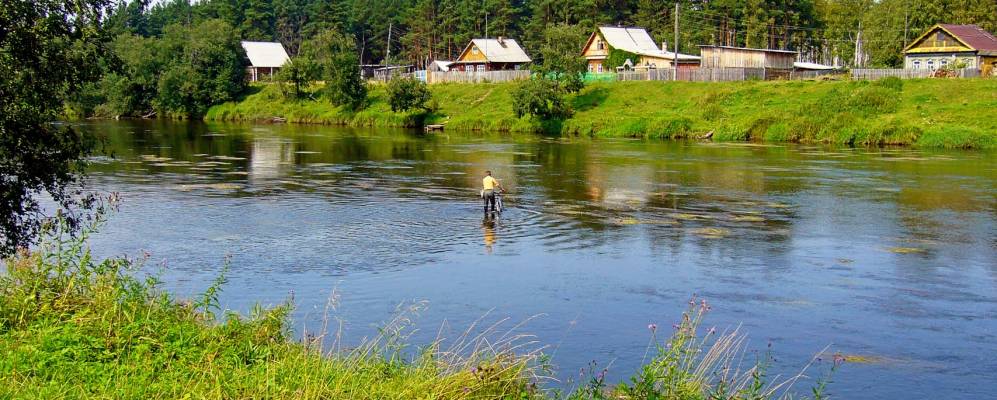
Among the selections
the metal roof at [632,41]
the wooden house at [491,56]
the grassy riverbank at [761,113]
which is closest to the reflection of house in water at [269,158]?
the grassy riverbank at [761,113]

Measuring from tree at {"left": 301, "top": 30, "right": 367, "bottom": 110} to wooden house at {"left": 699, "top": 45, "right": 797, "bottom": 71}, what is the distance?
36.5m

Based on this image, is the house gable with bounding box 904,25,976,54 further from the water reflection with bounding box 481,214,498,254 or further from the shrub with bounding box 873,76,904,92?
the water reflection with bounding box 481,214,498,254

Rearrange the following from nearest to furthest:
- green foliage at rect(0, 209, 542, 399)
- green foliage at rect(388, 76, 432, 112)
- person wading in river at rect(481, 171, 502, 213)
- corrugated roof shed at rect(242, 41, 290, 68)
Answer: green foliage at rect(0, 209, 542, 399) → person wading in river at rect(481, 171, 502, 213) → green foliage at rect(388, 76, 432, 112) → corrugated roof shed at rect(242, 41, 290, 68)

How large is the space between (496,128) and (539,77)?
6122mm

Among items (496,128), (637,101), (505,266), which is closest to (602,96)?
(637,101)

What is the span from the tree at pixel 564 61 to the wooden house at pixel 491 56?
3179 centimetres

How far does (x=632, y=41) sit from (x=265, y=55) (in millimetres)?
54535

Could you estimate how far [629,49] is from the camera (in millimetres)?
109375

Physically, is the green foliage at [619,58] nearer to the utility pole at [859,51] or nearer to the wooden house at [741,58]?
the wooden house at [741,58]

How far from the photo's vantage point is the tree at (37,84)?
17.4m

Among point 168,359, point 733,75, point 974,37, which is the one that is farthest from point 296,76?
point 168,359

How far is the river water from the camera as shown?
18188mm

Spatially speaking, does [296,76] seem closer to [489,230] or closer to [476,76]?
[476,76]

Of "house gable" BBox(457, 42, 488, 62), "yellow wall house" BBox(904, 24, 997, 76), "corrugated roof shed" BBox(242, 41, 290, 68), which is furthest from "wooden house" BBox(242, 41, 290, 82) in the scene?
"yellow wall house" BBox(904, 24, 997, 76)
